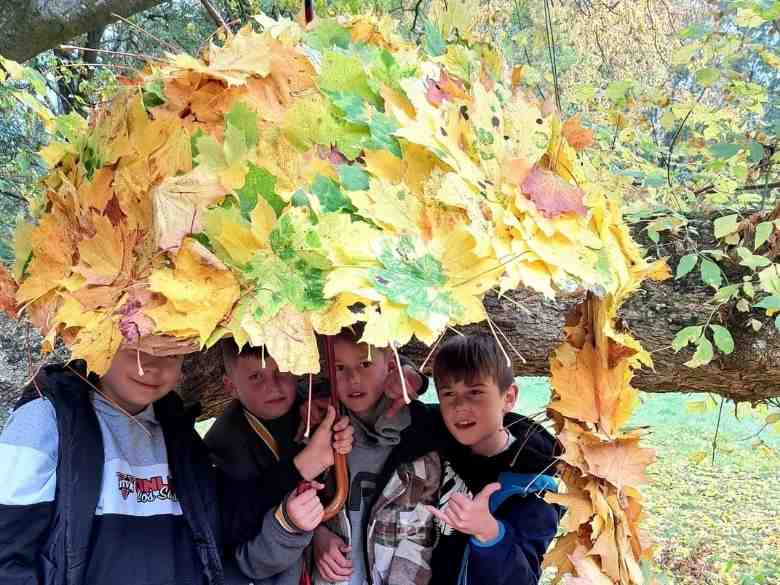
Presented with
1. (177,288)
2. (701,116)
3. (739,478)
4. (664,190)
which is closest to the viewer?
(177,288)

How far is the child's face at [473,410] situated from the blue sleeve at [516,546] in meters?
0.20

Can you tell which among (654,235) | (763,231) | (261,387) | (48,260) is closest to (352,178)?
(48,260)

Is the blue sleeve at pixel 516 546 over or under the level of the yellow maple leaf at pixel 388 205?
under

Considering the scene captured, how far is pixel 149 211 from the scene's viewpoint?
121 cm

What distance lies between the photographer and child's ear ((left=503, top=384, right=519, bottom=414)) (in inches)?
78.7

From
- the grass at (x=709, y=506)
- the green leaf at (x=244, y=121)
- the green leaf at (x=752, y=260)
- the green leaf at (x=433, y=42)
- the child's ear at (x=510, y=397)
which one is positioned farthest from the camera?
the grass at (x=709, y=506)

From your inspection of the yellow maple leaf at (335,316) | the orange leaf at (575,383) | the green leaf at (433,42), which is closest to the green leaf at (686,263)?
the orange leaf at (575,383)

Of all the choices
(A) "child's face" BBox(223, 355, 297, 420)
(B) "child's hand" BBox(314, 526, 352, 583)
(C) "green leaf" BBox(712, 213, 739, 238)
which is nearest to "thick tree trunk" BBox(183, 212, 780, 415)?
(C) "green leaf" BBox(712, 213, 739, 238)

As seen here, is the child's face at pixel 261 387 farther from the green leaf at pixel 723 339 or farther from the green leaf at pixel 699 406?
the green leaf at pixel 699 406

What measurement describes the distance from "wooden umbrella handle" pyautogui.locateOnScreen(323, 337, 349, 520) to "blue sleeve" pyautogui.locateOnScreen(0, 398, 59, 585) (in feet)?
2.14

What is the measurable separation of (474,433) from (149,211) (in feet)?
3.61

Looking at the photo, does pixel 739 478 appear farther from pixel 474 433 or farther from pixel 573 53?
pixel 474 433

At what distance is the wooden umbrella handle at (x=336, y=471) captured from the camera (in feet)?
5.71

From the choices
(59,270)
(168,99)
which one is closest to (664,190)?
(168,99)
